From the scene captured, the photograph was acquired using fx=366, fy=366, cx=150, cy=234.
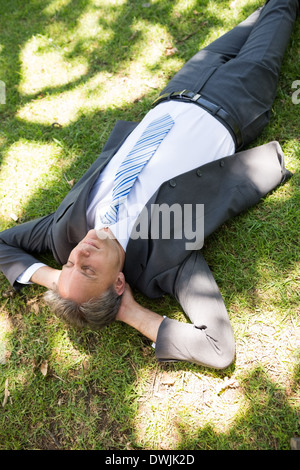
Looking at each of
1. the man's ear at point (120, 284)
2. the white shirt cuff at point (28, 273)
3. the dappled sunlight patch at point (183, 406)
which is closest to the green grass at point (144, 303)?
the dappled sunlight patch at point (183, 406)

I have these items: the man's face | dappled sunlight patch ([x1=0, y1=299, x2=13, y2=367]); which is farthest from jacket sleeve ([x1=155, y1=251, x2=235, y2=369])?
dappled sunlight patch ([x1=0, y1=299, x2=13, y2=367])

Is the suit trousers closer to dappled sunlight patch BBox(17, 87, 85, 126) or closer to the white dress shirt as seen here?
the white dress shirt

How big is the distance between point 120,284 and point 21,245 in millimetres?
1244

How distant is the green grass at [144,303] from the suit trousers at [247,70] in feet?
1.25

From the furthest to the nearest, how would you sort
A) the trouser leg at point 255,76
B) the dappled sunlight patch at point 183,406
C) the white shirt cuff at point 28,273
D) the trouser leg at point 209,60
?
1. the trouser leg at point 209,60
2. the trouser leg at point 255,76
3. the white shirt cuff at point 28,273
4. the dappled sunlight patch at point 183,406

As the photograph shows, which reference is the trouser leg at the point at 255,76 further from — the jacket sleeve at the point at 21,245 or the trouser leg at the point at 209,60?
the jacket sleeve at the point at 21,245

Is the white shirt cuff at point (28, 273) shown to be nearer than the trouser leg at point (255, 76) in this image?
Yes

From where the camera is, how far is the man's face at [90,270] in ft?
10.1

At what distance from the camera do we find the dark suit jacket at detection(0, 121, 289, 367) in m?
3.03

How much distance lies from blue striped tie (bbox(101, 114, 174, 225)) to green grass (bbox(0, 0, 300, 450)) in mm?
988

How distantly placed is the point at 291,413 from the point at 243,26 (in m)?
4.21

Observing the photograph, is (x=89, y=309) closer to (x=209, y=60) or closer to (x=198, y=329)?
(x=198, y=329)
